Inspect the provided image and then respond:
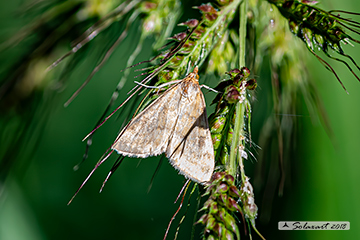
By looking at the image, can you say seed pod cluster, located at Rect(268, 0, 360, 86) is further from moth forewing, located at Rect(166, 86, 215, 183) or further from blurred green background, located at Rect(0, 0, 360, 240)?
moth forewing, located at Rect(166, 86, 215, 183)

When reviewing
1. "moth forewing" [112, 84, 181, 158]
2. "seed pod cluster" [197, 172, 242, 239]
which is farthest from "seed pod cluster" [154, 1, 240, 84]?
"seed pod cluster" [197, 172, 242, 239]

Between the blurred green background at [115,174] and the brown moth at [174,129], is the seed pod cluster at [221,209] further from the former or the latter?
the blurred green background at [115,174]

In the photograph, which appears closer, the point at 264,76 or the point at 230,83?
the point at 230,83

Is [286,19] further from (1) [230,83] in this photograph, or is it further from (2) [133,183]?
(2) [133,183]

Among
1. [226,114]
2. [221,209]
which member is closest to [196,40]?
[226,114]

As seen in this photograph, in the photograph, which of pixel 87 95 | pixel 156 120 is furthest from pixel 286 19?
pixel 87 95
